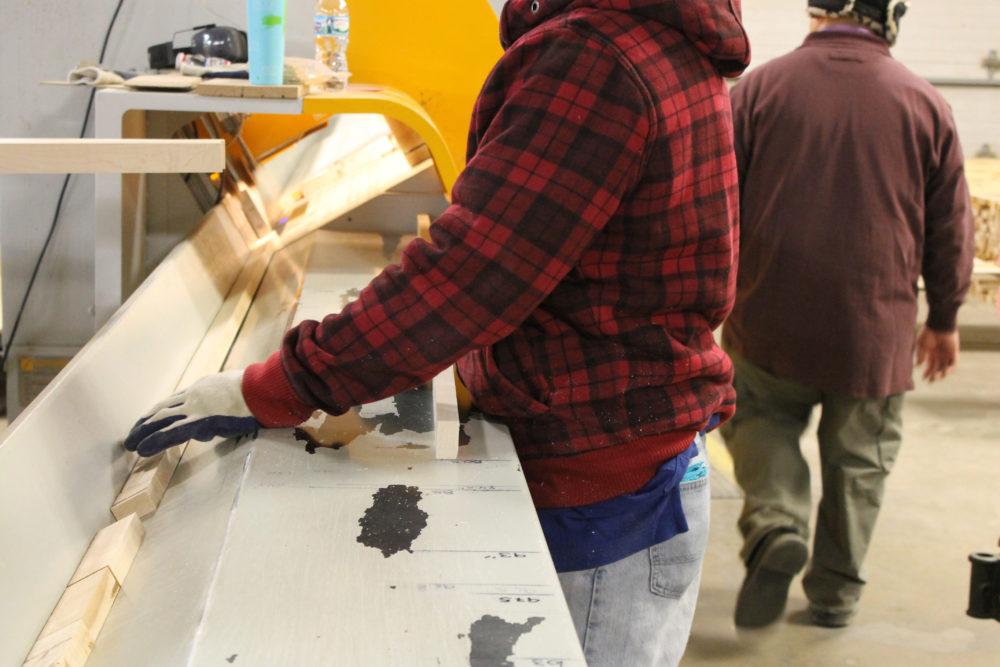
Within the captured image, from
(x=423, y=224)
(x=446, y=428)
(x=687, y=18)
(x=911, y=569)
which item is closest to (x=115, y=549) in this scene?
(x=446, y=428)

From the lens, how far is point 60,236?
2.72 meters

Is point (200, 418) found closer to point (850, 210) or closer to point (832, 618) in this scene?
point (850, 210)

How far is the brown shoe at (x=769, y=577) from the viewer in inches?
109

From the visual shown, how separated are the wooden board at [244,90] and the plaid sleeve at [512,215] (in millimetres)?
783

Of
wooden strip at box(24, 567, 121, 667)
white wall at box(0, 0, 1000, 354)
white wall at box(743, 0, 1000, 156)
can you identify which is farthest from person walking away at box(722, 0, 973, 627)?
white wall at box(743, 0, 1000, 156)

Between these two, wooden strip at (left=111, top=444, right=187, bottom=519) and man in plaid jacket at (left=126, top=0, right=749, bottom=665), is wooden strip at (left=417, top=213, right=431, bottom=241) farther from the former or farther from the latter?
wooden strip at (left=111, top=444, right=187, bottom=519)

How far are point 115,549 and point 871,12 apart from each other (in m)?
2.49

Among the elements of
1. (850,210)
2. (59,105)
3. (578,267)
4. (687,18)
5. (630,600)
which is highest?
(687,18)

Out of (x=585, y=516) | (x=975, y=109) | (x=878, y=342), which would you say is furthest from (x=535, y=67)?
(x=975, y=109)

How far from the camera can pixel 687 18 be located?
123cm

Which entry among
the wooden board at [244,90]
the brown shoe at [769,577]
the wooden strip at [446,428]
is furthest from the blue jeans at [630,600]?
the brown shoe at [769,577]

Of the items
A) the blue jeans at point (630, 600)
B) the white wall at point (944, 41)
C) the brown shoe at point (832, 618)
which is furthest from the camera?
the white wall at point (944, 41)

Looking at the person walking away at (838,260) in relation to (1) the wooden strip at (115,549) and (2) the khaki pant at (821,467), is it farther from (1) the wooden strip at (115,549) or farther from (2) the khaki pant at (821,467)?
(1) the wooden strip at (115,549)

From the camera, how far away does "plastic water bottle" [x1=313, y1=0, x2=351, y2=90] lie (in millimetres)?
2412
